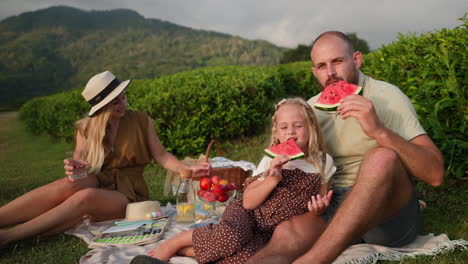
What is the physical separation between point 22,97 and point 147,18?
31.7m

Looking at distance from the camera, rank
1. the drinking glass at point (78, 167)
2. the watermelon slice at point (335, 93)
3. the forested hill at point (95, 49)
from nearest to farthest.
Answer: the watermelon slice at point (335, 93), the drinking glass at point (78, 167), the forested hill at point (95, 49)

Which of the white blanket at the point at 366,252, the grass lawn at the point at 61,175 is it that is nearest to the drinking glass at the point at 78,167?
the grass lawn at the point at 61,175

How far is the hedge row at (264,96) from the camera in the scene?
450 centimetres

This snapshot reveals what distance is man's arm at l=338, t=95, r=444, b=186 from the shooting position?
Answer: 102 inches

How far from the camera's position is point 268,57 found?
148 feet

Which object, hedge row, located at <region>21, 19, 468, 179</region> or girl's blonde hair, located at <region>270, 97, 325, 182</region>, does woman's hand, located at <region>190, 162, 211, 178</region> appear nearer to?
girl's blonde hair, located at <region>270, 97, 325, 182</region>

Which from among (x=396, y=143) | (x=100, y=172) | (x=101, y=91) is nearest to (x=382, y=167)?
(x=396, y=143)

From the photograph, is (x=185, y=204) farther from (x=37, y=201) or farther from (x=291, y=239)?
(x=291, y=239)

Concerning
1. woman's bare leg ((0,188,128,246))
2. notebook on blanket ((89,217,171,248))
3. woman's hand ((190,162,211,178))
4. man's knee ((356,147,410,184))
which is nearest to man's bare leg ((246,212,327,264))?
man's knee ((356,147,410,184))

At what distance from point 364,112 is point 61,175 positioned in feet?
27.6

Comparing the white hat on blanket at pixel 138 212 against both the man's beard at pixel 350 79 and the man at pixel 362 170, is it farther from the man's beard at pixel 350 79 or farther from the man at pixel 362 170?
the man's beard at pixel 350 79

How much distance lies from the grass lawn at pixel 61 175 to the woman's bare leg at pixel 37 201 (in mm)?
270

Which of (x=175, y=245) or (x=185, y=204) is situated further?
(x=185, y=204)

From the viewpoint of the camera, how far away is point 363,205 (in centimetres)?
247
